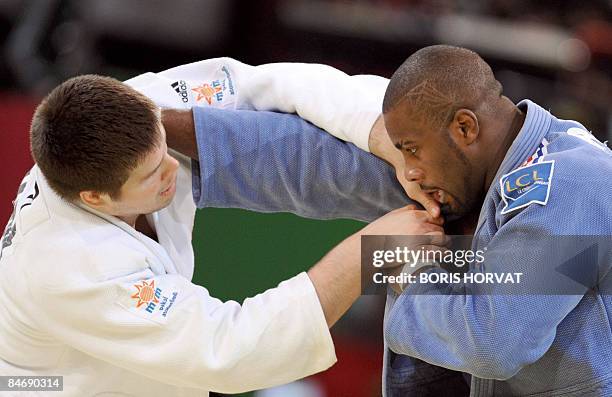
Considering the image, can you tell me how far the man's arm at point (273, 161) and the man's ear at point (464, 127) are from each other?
492 millimetres

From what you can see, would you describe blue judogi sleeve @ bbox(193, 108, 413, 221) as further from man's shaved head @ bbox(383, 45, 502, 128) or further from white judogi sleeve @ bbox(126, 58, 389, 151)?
man's shaved head @ bbox(383, 45, 502, 128)

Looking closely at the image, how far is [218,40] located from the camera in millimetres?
7406

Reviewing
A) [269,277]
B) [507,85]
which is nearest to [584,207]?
[269,277]

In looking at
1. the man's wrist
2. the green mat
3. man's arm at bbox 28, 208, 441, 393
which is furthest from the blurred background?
man's arm at bbox 28, 208, 441, 393

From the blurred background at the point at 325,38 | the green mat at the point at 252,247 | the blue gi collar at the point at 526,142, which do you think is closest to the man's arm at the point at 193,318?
the blue gi collar at the point at 526,142

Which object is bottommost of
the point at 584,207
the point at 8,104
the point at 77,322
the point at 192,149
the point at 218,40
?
the point at 218,40

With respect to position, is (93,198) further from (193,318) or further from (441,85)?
(441,85)

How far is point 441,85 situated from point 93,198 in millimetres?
899

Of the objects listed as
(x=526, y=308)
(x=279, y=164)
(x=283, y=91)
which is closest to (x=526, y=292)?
(x=526, y=308)

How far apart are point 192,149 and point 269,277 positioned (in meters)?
0.96

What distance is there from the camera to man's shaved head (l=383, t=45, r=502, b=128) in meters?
2.41

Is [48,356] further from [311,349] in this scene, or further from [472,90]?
[472,90]

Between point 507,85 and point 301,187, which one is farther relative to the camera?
point 507,85

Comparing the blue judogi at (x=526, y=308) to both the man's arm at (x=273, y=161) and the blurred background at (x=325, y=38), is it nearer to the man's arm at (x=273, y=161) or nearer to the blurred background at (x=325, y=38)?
the man's arm at (x=273, y=161)
